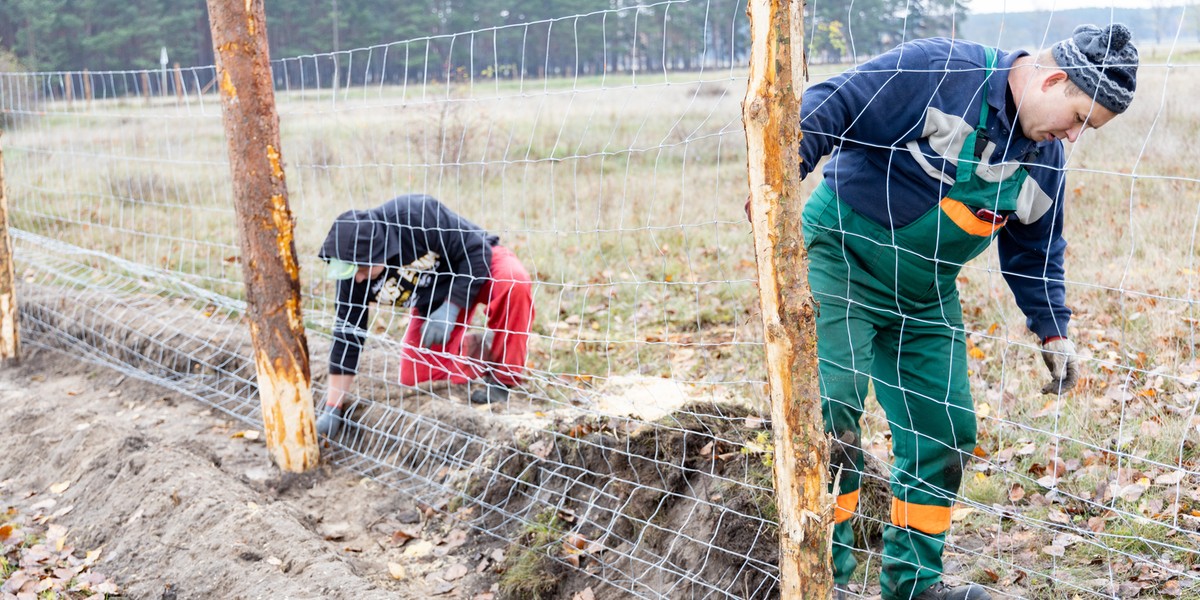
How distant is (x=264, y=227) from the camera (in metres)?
4.22

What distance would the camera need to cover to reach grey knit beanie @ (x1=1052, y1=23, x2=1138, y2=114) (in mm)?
2355

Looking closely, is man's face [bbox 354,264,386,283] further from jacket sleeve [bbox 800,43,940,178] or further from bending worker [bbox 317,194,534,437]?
jacket sleeve [bbox 800,43,940,178]

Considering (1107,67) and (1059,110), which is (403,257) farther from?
(1107,67)

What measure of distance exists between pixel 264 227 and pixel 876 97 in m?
2.86

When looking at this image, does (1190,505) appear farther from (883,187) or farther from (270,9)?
(270,9)

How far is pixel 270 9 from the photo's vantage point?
3359 cm

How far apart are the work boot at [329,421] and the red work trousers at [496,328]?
449 millimetres

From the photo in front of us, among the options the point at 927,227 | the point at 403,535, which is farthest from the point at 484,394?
the point at 927,227

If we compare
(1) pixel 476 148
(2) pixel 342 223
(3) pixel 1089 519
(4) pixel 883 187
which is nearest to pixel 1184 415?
(3) pixel 1089 519

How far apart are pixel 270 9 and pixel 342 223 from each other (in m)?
32.5

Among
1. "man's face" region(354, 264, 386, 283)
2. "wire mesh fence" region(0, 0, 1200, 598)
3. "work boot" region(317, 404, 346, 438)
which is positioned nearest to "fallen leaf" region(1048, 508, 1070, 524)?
"wire mesh fence" region(0, 0, 1200, 598)

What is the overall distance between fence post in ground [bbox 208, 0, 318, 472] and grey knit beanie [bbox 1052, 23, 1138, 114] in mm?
3254

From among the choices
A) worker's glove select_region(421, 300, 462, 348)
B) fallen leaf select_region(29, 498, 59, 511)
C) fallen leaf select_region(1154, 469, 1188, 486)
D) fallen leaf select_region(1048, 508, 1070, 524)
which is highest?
worker's glove select_region(421, 300, 462, 348)

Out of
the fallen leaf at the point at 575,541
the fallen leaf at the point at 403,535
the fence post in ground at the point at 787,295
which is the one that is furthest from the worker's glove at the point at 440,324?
the fence post in ground at the point at 787,295
